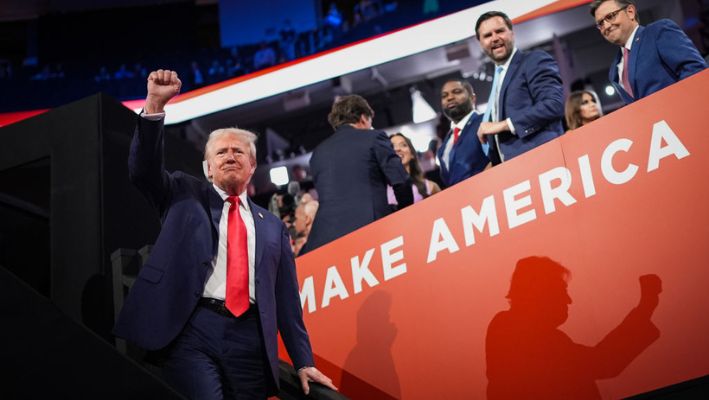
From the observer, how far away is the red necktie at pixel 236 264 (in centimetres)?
201

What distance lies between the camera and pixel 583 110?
4.16 metres

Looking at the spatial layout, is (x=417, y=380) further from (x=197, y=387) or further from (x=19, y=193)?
(x=19, y=193)

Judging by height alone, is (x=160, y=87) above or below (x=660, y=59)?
below

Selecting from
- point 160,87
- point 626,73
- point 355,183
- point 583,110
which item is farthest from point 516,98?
point 160,87

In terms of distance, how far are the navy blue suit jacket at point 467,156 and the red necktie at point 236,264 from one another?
1595 mm

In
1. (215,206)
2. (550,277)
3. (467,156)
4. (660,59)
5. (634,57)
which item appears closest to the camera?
(215,206)

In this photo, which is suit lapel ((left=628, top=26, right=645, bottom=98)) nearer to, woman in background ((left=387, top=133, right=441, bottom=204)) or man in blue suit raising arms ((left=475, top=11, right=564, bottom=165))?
man in blue suit raising arms ((left=475, top=11, right=564, bottom=165))

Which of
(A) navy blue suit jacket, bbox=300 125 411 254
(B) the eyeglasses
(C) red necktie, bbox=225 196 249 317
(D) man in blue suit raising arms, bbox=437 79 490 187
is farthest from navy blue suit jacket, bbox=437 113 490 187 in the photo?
(C) red necktie, bbox=225 196 249 317

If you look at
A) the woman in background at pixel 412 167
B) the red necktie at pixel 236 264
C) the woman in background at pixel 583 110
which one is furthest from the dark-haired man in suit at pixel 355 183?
the woman in background at pixel 583 110

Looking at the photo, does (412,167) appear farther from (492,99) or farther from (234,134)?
Answer: (234,134)

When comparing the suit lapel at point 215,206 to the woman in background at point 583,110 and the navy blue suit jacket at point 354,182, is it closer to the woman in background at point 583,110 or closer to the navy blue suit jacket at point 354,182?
the navy blue suit jacket at point 354,182

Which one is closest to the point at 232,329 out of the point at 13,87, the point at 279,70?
the point at 279,70

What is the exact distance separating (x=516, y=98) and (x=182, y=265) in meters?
1.73

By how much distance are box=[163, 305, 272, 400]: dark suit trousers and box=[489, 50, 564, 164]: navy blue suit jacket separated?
1.54 metres
